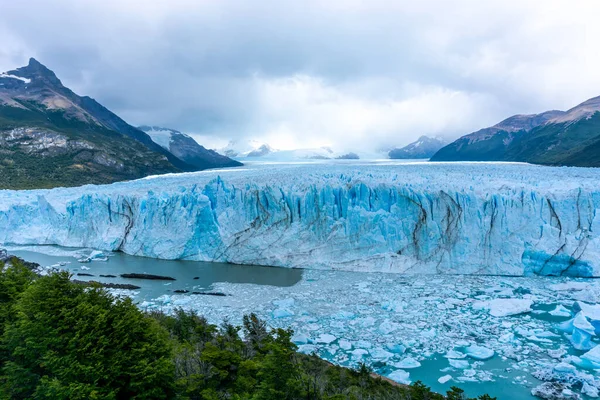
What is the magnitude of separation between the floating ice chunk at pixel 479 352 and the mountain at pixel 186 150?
8217 centimetres

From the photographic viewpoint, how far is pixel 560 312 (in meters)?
9.16

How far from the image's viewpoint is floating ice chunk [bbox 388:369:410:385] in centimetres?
676

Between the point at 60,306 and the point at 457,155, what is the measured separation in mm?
78342

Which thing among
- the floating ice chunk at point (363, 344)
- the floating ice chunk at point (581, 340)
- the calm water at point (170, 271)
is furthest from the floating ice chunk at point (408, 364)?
the calm water at point (170, 271)

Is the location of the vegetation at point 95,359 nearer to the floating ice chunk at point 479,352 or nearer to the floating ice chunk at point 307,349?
the floating ice chunk at point 307,349

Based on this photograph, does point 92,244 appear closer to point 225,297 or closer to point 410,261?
point 225,297

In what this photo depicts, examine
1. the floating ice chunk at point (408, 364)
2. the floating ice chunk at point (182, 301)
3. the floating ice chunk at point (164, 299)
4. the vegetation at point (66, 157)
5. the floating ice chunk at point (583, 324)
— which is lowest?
the floating ice chunk at point (408, 364)

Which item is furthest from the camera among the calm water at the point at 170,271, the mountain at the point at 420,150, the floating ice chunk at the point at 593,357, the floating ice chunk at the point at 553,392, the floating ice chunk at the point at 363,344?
the mountain at the point at 420,150

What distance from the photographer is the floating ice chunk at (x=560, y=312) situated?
9078 mm

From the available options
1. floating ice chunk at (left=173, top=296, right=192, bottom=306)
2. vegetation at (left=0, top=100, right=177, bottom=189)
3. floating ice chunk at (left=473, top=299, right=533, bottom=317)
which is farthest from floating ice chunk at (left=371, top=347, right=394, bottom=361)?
vegetation at (left=0, top=100, right=177, bottom=189)

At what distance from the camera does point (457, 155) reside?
243 ft

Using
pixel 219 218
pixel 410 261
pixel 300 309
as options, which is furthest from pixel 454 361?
pixel 219 218

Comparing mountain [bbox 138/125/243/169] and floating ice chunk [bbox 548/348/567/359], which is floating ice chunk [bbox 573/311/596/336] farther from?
mountain [bbox 138/125/243/169]

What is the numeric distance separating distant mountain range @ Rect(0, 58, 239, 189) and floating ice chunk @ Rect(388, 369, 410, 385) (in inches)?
1478
